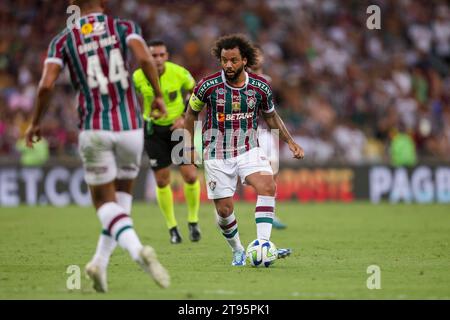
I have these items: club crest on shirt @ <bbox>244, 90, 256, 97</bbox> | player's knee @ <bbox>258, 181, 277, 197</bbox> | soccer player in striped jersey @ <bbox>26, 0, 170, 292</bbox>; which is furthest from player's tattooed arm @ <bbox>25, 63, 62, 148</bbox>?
player's knee @ <bbox>258, 181, 277, 197</bbox>

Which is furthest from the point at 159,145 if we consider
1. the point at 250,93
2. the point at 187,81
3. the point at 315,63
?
the point at 315,63

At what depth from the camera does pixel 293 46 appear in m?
27.3

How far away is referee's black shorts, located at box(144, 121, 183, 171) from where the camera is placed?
13.4 metres

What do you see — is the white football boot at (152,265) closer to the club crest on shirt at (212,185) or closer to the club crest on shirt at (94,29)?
the club crest on shirt at (94,29)

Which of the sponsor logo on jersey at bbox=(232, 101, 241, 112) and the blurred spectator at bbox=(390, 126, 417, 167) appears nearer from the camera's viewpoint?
the sponsor logo on jersey at bbox=(232, 101, 241, 112)

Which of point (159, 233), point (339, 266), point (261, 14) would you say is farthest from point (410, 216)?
point (261, 14)

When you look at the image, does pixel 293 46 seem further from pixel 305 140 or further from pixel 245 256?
pixel 245 256

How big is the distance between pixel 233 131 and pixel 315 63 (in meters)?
17.0

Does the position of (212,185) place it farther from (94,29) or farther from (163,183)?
(163,183)

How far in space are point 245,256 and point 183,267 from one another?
747mm

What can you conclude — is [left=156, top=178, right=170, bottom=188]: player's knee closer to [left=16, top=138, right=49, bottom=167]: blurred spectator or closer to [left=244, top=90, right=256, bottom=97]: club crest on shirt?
[left=244, top=90, right=256, bottom=97]: club crest on shirt

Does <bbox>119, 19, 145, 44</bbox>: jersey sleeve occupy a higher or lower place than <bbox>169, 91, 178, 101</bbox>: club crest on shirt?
lower

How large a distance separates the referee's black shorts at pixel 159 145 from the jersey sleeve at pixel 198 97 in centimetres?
303

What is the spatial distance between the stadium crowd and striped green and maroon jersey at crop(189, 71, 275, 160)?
13922 mm
